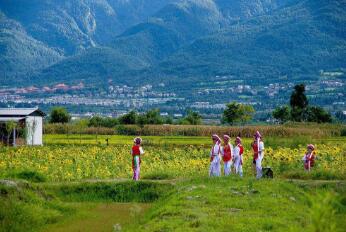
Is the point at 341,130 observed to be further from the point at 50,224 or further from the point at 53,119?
the point at 50,224

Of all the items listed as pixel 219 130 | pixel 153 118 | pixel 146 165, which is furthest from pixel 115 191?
pixel 153 118

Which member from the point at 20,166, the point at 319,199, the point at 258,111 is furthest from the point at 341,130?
the point at 258,111

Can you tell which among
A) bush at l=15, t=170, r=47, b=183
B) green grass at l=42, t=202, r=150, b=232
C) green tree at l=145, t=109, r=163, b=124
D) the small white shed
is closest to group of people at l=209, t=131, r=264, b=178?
green grass at l=42, t=202, r=150, b=232

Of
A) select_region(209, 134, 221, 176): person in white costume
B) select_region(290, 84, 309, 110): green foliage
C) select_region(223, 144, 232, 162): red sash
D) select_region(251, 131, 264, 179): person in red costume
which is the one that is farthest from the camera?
select_region(290, 84, 309, 110): green foliage

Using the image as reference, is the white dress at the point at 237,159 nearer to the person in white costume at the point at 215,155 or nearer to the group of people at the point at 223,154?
the group of people at the point at 223,154

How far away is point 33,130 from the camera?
48.1m

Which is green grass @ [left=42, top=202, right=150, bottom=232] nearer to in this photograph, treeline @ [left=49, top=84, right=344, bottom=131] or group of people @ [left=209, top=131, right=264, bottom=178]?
group of people @ [left=209, top=131, right=264, bottom=178]

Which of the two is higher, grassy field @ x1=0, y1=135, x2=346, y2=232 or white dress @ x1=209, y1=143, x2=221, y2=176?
white dress @ x1=209, y1=143, x2=221, y2=176

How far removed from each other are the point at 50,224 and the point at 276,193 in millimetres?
5274

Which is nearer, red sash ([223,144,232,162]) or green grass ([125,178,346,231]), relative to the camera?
green grass ([125,178,346,231])

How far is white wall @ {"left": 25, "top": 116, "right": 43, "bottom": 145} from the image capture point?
48.4 metres

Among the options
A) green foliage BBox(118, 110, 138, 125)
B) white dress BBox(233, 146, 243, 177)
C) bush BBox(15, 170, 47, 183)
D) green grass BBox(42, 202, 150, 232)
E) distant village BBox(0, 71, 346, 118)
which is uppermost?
distant village BBox(0, 71, 346, 118)

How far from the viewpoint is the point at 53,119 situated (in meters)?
81.9

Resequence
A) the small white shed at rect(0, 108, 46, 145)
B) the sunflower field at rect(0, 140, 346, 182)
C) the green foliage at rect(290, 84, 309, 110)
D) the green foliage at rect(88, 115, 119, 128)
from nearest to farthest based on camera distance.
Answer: the sunflower field at rect(0, 140, 346, 182), the small white shed at rect(0, 108, 46, 145), the green foliage at rect(88, 115, 119, 128), the green foliage at rect(290, 84, 309, 110)
